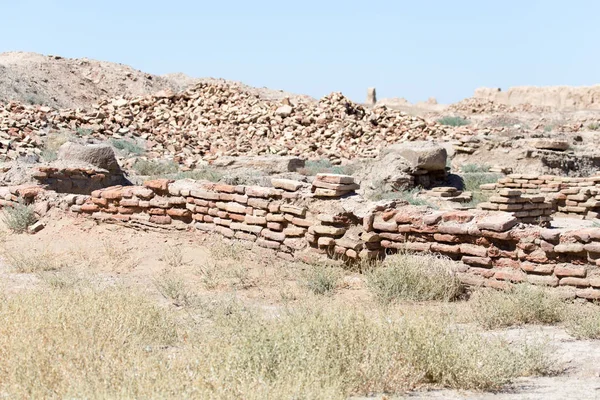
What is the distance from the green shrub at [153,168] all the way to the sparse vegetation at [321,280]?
9303mm

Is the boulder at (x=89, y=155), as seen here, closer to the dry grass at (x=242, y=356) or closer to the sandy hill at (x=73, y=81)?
the dry grass at (x=242, y=356)

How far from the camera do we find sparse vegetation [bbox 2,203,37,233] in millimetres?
9562

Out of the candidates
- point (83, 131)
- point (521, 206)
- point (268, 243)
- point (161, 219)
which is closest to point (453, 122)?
point (83, 131)

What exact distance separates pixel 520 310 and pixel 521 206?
18.3ft

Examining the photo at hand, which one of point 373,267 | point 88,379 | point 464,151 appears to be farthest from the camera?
point 464,151

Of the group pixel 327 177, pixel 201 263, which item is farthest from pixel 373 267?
pixel 201 263

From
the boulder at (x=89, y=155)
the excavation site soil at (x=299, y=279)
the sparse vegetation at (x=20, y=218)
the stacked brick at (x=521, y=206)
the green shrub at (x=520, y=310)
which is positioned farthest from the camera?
the boulder at (x=89, y=155)

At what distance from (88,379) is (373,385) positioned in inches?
57.0

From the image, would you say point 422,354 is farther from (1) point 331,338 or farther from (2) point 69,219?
(2) point 69,219

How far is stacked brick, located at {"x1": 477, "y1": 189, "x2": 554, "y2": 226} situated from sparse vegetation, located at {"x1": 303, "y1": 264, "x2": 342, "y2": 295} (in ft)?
14.7

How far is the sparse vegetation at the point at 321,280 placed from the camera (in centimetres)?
640

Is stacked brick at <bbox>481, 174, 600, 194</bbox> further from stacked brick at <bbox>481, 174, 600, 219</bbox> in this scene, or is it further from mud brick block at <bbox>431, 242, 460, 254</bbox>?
mud brick block at <bbox>431, 242, 460, 254</bbox>

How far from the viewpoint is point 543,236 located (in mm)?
5934

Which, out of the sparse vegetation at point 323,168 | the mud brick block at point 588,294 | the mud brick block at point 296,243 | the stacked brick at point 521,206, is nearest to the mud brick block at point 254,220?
the mud brick block at point 296,243
